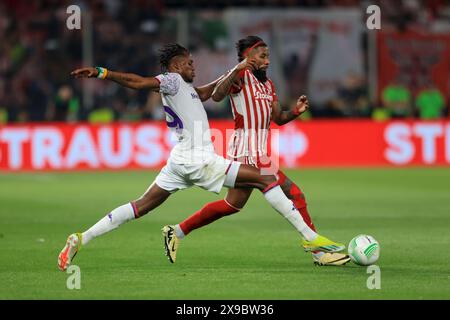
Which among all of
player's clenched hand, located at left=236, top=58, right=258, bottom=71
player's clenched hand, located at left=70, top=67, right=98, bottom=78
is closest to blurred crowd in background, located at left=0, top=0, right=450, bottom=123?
player's clenched hand, located at left=236, top=58, right=258, bottom=71

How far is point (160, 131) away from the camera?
78.3 ft

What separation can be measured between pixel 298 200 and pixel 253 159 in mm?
583

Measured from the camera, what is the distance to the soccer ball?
32.3ft

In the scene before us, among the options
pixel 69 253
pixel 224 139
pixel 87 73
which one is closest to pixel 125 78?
pixel 87 73

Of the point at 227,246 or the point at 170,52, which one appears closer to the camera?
the point at 170,52

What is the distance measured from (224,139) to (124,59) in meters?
4.13

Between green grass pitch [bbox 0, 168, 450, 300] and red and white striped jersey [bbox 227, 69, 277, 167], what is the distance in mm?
1018

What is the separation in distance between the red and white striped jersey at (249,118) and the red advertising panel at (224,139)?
1281cm

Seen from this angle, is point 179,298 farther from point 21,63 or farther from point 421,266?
point 21,63

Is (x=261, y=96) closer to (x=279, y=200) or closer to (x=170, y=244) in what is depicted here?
(x=279, y=200)

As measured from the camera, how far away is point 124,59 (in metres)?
26.1

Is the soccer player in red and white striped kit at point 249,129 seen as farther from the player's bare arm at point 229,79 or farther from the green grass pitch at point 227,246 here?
the green grass pitch at point 227,246

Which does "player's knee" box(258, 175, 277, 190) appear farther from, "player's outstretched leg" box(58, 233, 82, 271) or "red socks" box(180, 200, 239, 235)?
"player's outstretched leg" box(58, 233, 82, 271)

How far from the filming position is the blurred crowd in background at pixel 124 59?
25.5m
